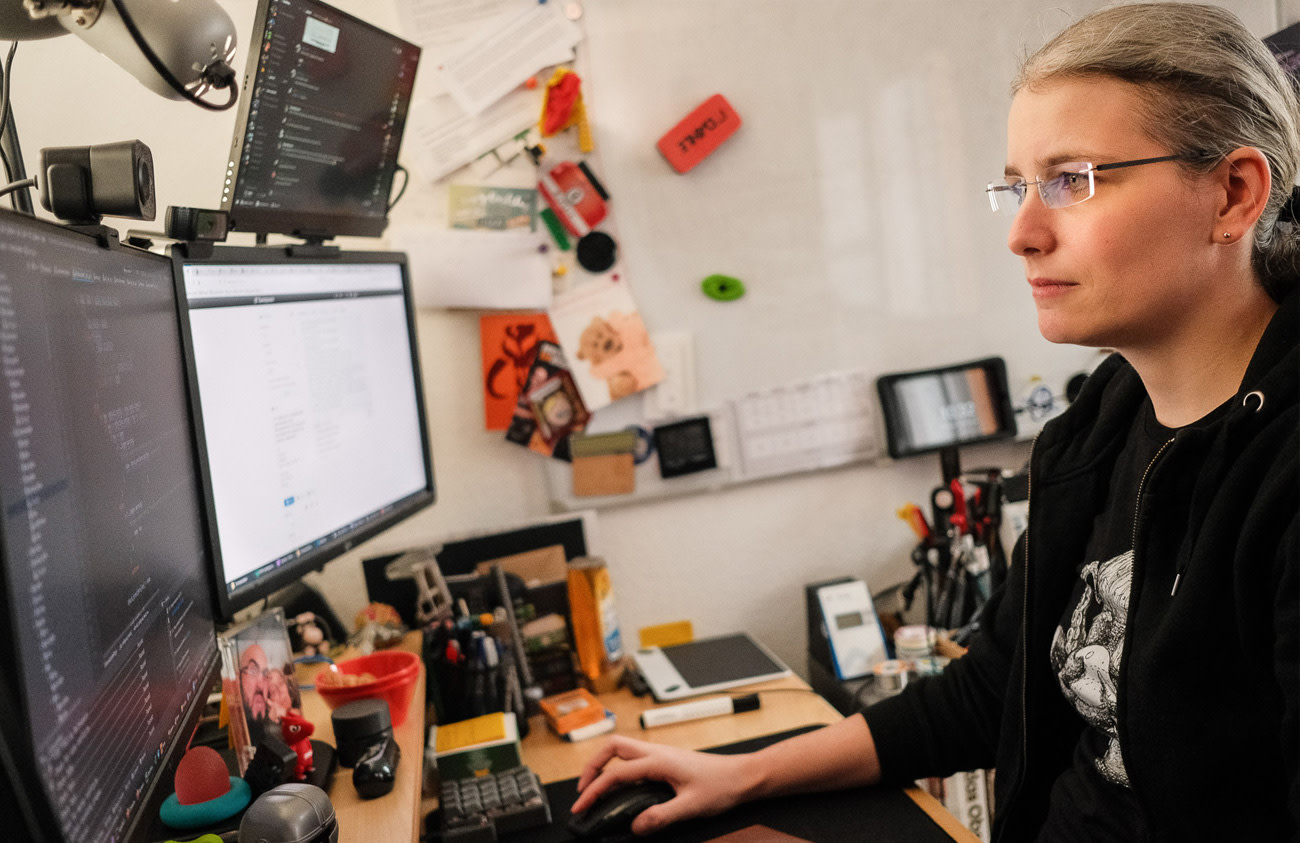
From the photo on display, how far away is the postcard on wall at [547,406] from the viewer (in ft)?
5.71

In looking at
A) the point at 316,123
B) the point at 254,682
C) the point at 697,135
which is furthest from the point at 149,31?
the point at 697,135

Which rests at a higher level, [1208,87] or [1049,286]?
[1208,87]

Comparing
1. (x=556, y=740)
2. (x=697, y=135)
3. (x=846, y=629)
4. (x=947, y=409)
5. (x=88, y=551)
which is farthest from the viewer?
(x=947, y=409)

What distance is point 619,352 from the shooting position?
1767 mm

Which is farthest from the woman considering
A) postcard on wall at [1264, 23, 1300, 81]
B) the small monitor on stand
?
postcard on wall at [1264, 23, 1300, 81]

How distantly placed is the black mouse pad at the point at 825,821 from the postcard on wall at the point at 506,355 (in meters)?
0.81

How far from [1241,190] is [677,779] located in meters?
0.78

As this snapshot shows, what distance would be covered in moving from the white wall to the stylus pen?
41 centimetres

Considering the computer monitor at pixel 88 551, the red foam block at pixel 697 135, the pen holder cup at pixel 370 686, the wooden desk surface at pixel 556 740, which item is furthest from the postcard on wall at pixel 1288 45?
the computer monitor at pixel 88 551

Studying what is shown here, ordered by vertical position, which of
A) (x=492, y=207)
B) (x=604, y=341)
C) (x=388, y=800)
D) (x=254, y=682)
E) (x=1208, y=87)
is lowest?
(x=388, y=800)

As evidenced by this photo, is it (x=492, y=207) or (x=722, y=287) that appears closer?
(x=492, y=207)

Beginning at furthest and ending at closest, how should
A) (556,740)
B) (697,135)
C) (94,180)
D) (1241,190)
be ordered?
(697,135) → (556,740) → (1241,190) → (94,180)

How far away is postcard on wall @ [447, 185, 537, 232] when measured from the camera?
1679 millimetres

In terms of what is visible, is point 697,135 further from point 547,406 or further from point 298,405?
point 298,405
